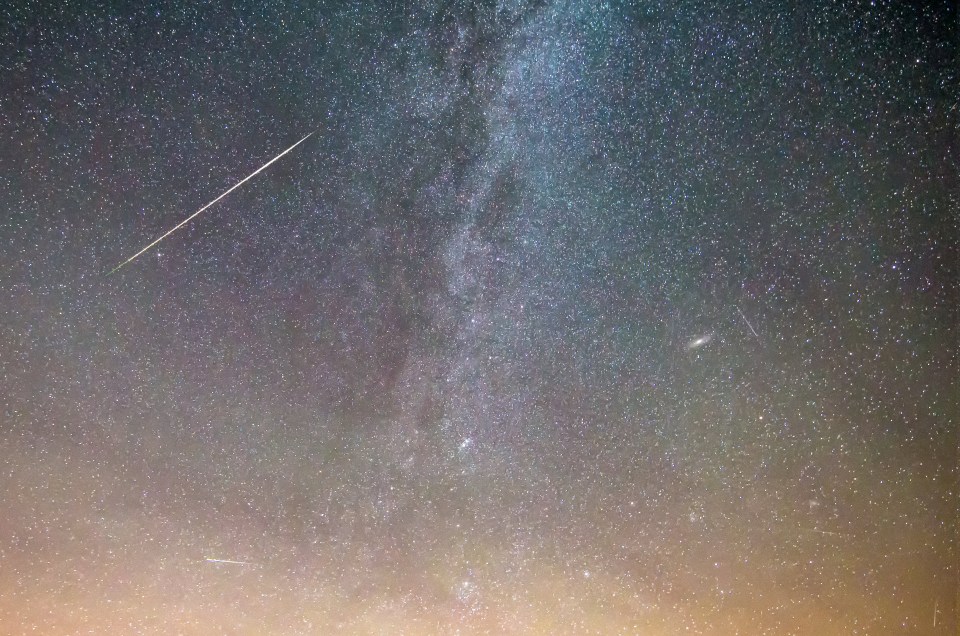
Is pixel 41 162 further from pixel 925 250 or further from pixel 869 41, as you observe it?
pixel 925 250

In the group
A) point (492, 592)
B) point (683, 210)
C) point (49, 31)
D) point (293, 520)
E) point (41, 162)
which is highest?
point (49, 31)

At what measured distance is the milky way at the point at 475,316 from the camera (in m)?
0.69

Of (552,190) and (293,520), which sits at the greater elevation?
(552,190)

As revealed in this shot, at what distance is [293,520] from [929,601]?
95 centimetres

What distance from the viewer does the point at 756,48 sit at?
69 centimetres

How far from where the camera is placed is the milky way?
0.69 metres

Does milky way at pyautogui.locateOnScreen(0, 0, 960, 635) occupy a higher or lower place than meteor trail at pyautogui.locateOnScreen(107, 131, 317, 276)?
lower

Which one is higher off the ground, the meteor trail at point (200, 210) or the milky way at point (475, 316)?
the meteor trail at point (200, 210)

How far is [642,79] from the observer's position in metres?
0.70

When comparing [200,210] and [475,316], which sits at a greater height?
[200,210]

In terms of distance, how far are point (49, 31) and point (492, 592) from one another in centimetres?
96

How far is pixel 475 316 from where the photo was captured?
723 millimetres

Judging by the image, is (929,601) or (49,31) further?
(929,601)

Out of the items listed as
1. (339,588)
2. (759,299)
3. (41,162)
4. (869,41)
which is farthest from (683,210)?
(41,162)
